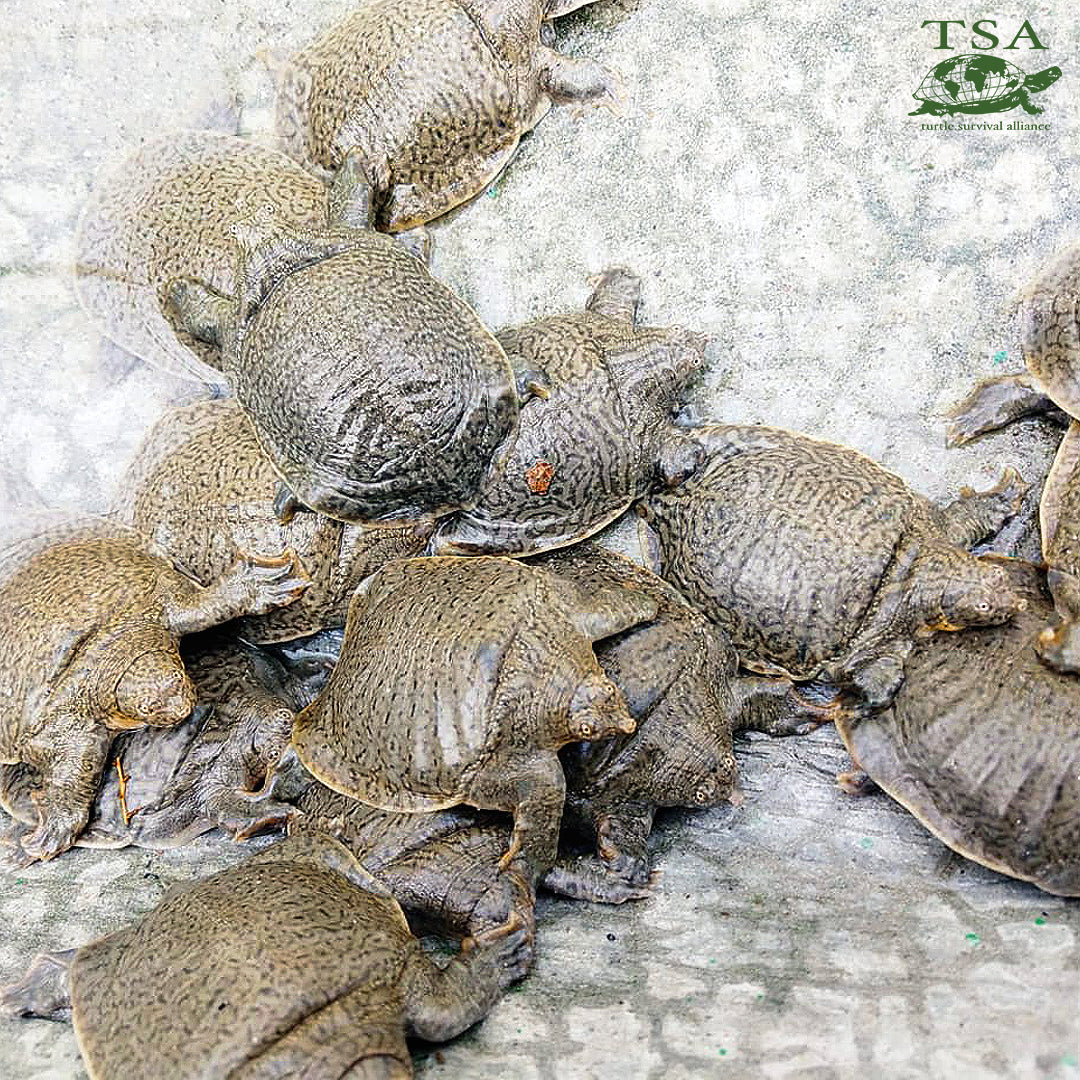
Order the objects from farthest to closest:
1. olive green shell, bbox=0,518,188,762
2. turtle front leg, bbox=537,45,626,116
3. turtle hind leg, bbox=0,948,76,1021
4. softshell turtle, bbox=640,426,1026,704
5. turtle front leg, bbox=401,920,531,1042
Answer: turtle front leg, bbox=537,45,626,116
olive green shell, bbox=0,518,188,762
softshell turtle, bbox=640,426,1026,704
turtle hind leg, bbox=0,948,76,1021
turtle front leg, bbox=401,920,531,1042

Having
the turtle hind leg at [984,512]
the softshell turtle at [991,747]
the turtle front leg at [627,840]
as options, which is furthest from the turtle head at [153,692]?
the turtle hind leg at [984,512]

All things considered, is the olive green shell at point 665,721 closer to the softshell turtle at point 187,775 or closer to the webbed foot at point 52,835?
the softshell turtle at point 187,775

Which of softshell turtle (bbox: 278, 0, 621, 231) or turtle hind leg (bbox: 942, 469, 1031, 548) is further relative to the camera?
softshell turtle (bbox: 278, 0, 621, 231)

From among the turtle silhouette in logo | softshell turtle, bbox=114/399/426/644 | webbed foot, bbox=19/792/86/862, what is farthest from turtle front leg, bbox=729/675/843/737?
webbed foot, bbox=19/792/86/862

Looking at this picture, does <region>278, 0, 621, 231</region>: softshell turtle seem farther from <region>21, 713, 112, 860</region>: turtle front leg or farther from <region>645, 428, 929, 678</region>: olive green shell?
<region>21, 713, 112, 860</region>: turtle front leg

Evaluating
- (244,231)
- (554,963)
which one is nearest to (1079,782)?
(554,963)

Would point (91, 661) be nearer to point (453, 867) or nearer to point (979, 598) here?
point (453, 867)

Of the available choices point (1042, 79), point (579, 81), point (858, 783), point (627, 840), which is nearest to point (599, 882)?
point (627, 840)
